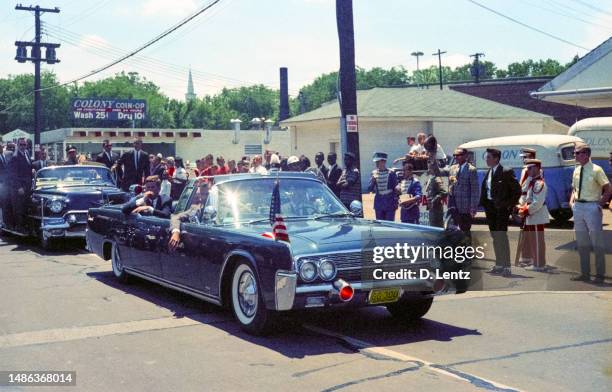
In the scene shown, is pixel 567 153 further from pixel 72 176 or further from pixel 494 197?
pixel 72 176

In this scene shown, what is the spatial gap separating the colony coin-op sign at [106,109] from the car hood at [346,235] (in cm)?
5269

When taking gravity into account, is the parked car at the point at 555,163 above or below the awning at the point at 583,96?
below

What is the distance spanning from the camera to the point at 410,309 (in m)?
7.26

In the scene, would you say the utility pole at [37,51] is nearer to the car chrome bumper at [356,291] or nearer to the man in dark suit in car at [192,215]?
the man in dark suit in car at [192,215]

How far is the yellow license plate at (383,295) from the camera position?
6398mm

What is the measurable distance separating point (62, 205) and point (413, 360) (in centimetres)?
939

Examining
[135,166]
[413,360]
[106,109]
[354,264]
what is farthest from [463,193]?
[106,109]

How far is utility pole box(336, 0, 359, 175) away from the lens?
1384 cm

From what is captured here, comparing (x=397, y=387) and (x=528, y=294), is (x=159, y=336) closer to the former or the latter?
(x=397, y=387)

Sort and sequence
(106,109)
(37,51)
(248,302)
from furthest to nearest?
(106,109), (37,51), (248,302)

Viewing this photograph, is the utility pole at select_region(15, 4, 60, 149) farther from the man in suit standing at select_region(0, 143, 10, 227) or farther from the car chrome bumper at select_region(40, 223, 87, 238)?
the car chrome bumper at select_region(40, 223, 87, 238)

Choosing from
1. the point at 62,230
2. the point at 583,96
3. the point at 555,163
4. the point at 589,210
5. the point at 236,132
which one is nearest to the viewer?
the point at 589,210

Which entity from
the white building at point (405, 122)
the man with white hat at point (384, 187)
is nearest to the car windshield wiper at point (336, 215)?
the man with white hat at point (384, 187)

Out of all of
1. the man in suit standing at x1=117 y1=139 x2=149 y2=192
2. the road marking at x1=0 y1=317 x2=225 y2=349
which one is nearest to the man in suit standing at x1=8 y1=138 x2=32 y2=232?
the man in suit standing at x1=117 y1=139 x2=149 y2=192
